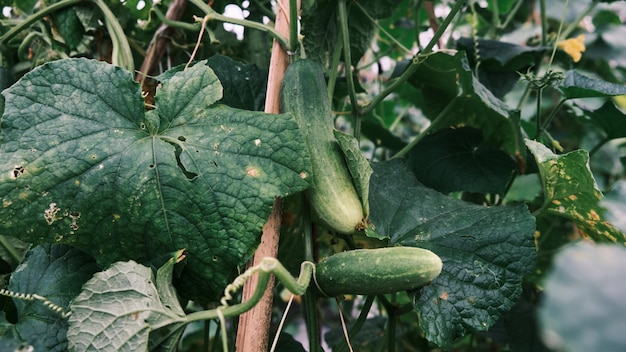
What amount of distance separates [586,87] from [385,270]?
664mm

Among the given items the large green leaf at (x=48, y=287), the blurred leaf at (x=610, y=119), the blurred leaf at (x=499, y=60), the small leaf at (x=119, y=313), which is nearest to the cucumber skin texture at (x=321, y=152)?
the small leaf at (x=119, y=313)

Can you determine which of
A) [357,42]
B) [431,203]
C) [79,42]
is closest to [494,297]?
[431,203]

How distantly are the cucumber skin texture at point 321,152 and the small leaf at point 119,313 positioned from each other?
0.27m

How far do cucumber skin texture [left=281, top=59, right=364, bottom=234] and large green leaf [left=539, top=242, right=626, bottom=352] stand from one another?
0.57 meters

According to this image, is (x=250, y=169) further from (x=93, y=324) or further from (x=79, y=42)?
(x=79, y=42)

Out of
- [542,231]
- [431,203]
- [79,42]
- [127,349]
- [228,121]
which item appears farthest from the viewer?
[542,231]

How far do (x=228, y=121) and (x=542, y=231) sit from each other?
106 centimetres

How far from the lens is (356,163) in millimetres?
911

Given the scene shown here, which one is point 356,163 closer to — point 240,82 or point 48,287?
point 240,82

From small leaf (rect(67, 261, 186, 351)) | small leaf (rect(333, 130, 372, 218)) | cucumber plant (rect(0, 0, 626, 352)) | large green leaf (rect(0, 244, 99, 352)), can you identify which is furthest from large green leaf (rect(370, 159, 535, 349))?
large green leaf (rect(0, 244, 99, 352))

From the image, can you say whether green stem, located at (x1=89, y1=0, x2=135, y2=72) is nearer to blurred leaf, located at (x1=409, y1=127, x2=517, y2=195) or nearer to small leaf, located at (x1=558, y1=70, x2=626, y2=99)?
blurred leaf, located at (x1=409, y1=127, x2=517, y2=195)

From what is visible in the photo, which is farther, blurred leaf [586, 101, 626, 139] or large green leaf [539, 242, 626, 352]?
blurred leaf [586, 101, 626, 139]

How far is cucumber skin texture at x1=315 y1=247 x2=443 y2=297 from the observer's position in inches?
31.4

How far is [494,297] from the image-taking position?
922mm
